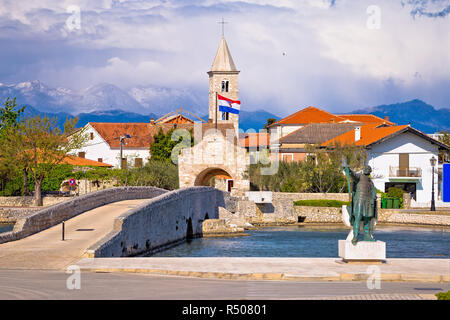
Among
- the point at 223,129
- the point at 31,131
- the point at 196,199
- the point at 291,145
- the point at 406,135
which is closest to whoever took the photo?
the point at 196,199

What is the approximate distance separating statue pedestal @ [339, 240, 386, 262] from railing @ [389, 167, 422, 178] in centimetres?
4654

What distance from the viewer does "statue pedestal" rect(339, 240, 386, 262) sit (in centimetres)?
1862

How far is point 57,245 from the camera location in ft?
75.4

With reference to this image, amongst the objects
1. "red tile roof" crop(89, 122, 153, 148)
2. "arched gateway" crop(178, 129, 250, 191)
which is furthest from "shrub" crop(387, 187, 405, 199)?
"red tile roof" crop(89, 122, 153, 148)

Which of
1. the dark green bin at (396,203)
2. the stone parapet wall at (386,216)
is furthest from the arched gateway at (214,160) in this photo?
the dark green bin at (396,203)

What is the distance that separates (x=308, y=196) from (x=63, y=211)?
1334 inches

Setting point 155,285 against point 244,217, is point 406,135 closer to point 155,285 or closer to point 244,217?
point 244,217

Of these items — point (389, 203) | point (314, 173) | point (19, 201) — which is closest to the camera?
point (19, 201)

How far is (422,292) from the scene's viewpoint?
47.8 feet

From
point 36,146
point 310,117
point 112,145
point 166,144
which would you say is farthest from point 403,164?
point 112,145

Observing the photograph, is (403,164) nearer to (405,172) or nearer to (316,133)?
(405,172)
